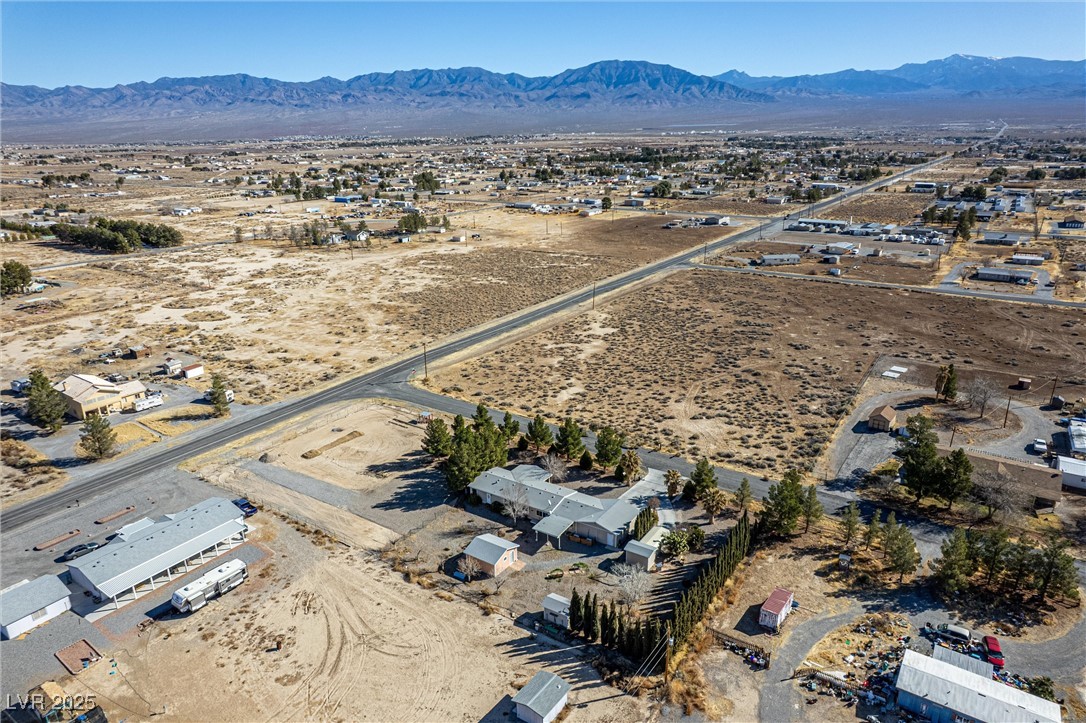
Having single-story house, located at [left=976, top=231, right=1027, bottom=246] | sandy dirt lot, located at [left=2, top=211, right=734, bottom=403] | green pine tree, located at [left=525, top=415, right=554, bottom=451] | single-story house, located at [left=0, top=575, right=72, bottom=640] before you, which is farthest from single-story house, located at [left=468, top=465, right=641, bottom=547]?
single-story house, located at [left=976, top=231, right=1027, bottom=246]

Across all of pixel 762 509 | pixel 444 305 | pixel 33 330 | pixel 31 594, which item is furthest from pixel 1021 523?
pixel 33 330

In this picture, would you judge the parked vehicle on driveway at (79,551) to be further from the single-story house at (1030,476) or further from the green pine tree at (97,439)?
the single-story house at (1030,476)

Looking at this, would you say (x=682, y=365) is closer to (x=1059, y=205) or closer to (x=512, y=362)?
(x=512, y=362)

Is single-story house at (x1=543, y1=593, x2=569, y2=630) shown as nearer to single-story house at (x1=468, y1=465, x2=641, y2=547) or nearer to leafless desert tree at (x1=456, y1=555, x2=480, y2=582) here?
leafless desert tree at (x1=456, y1=555, x2=480, y2=582)

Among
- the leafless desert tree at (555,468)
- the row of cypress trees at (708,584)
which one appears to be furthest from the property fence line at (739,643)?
the leafless desert tree at (555,468)

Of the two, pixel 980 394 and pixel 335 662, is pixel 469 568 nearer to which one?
pixel 335 662

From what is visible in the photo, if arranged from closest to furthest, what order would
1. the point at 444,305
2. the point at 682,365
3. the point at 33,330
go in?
the point at 682,365, the point at 33,330, the point at 444,305

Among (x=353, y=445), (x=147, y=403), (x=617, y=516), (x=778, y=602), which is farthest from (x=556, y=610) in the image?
(x=147, y=403)
